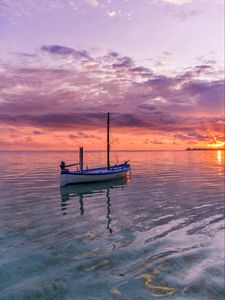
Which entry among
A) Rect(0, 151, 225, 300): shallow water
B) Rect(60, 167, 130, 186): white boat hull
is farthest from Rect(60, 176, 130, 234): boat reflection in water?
Rect(60, 167, 130, 186): white boat hull

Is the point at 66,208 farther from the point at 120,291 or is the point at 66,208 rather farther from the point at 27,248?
the point at 120,291

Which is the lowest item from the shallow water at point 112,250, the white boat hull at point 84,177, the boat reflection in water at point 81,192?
the boat reflection in water at point 81,192

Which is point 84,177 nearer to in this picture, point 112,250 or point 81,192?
point 81,192

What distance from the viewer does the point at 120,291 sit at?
33.9ft

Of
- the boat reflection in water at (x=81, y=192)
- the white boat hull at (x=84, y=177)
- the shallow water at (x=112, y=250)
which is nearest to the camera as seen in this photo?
the shallow water at (x=112, y=250)

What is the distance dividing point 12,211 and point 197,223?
15.4m

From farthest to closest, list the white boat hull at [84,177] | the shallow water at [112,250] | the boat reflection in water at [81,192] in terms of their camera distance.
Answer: the white boat hull at [84,177] < the boat reflection in water at [81,192] < the shallow water at [112,250]

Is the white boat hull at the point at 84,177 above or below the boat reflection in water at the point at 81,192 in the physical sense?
above

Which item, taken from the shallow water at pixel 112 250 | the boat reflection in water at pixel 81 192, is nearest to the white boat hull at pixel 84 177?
the boat reflection in water at pixel 81 192

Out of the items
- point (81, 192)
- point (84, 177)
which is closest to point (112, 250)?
point (81, 192)

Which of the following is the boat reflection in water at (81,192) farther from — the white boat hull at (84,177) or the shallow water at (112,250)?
the white boat hull at (84,177)

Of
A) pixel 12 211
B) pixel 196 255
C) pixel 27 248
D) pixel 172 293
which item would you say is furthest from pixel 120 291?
pixel 12 211

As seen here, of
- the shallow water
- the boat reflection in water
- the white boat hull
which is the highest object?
the white boat hull

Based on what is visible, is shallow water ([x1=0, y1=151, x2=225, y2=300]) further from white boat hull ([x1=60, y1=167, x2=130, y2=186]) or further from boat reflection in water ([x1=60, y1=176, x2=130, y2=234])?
white boat hull ([x1=60, y1=167, x2=130, y2=186])
